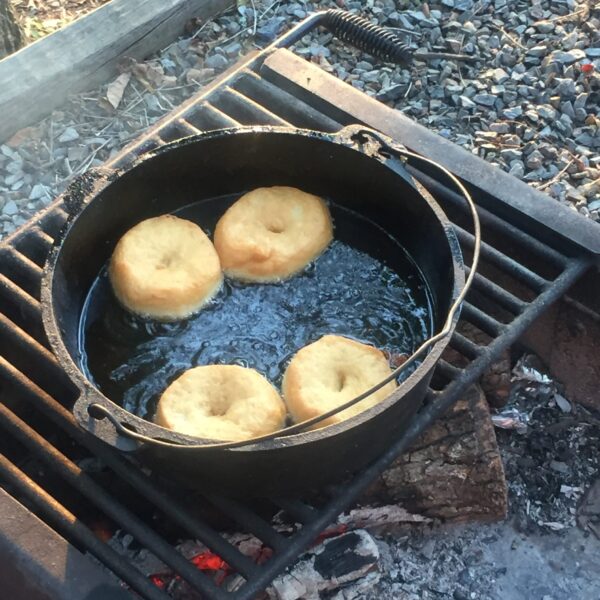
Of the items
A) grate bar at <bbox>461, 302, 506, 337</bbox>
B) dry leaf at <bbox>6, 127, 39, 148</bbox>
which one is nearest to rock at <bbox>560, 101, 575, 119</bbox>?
grate bar at <bbox>461, 302, 506, 337</bbox>

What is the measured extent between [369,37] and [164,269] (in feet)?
4.36

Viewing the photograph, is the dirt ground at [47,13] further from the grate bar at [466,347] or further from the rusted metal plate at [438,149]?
the grate bar at [466,347]

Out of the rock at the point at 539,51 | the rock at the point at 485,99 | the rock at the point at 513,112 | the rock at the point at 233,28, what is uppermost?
the rock at the point at 233,28

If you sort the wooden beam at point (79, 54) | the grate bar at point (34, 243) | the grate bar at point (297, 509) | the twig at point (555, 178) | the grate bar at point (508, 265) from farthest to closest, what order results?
the wooden beam at point (79, 54)
the twig at point (555, 178)
the grate bar at point (34, 243)
the grate bar at point (508, 265)
the grate bar at point (297, 509)

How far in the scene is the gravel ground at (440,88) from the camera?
130 inches

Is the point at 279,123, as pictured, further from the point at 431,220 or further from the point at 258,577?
the point at 258,577

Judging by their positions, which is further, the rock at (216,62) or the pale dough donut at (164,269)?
the rock at (216,62)

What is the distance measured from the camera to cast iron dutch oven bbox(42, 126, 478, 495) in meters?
1.68

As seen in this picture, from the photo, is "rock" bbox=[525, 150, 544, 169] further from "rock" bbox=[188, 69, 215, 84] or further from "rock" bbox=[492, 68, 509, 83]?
"rock" bbox=[188, 69, 215, 84]

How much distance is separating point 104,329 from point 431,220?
99 cm

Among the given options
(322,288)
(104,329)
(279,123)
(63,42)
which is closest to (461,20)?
(279,123)

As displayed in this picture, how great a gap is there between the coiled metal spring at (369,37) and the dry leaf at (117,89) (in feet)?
3.65

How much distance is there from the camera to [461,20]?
154 inches

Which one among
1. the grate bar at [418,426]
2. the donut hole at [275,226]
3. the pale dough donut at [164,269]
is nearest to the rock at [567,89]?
the grate bar at [418,426]
